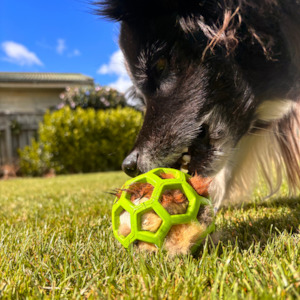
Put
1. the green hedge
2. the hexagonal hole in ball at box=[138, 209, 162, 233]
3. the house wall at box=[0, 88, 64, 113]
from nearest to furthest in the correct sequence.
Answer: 1. the hexagonal hole in ball at box=[138, 209, 162, 233]
2. the green hedge
3. the house wall at box=[0, 88, 64, 113]

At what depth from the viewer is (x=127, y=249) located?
1302 mm

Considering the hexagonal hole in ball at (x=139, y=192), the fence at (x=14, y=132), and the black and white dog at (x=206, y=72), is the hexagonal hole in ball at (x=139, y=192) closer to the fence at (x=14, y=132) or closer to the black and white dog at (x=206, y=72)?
the black and white dog at (x=206, y=72)

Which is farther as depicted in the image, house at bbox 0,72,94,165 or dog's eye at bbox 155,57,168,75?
house at bbox 0,72,94,165

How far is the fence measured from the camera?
10.4 m

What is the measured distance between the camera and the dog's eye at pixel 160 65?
1.97m

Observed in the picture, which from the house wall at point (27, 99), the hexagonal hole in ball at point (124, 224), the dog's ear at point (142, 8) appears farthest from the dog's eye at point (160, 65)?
the house wall at point (27, 99)

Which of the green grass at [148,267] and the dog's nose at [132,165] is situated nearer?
the green grass at [148,267]

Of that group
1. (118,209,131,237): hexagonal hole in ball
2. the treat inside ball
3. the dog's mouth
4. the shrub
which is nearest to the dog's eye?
the dog's mouth

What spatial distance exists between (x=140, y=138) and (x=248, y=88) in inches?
29.9

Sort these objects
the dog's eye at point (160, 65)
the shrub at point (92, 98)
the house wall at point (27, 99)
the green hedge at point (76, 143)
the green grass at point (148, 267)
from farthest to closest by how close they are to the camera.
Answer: the house wall at point (27, 99), the shrub at point (92, 98), the green hedge at point (76, 143), the dog's eye at point (160, 65), the green grass at point (148, 267)

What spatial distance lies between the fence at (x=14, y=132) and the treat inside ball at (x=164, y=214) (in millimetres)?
9789

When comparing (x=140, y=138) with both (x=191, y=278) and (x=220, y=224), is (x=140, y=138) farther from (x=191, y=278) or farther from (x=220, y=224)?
(x=191, y=278)

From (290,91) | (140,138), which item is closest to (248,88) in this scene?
(290,91)

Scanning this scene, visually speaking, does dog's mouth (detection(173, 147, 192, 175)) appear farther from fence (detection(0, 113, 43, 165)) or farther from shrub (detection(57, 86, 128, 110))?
shrub (detection(57, 86, 128, 110))
